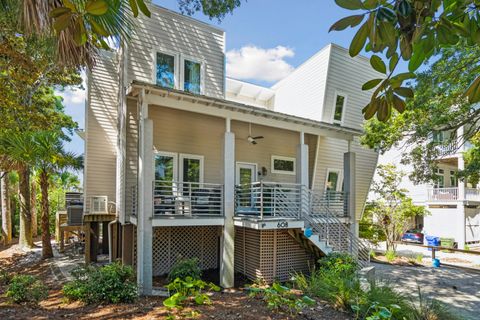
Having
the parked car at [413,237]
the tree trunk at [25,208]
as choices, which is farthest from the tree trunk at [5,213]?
the parked car at [413,237]

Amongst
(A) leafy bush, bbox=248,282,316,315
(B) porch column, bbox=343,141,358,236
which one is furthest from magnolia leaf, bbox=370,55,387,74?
(B) porch column, bbox=343,141,358,236

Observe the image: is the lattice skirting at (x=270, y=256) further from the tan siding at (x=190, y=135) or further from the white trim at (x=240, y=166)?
the tan siding at (x=190, y=135)

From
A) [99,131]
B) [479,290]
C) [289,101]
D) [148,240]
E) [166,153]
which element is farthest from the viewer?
[289,101]

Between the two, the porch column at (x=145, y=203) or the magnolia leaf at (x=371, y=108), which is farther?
the porch column at (x=145, y=203)

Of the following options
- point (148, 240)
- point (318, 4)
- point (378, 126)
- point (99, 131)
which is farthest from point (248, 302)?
point (99, 131)

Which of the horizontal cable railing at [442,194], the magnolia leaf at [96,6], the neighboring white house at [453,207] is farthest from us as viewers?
the horizontal cable railing at [442,194]

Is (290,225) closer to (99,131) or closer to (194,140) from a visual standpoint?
(194,140)

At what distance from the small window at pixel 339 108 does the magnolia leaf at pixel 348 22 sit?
11897 millimetres

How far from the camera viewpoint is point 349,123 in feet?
43.3

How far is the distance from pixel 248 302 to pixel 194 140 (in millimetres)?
5748

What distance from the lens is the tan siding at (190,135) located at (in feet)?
32.8

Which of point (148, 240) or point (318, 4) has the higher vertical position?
point (318, 4)

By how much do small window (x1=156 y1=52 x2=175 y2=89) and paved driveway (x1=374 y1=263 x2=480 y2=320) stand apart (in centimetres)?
946

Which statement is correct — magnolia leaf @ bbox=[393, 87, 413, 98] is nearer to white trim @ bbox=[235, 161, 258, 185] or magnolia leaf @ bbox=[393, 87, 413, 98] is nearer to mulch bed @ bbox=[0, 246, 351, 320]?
mulch bed @ bbox=[0, 246, 351, 320]
